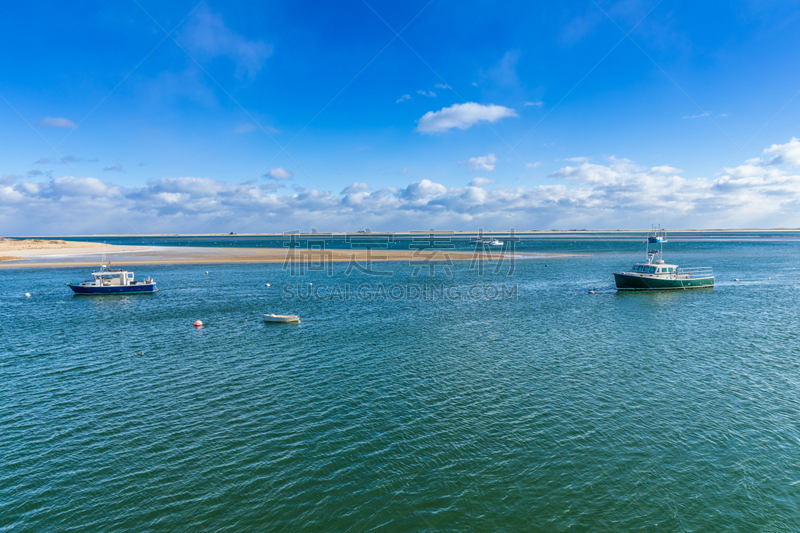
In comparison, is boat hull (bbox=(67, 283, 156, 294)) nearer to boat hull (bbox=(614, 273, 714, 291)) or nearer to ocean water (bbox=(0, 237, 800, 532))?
ocean water (bbox=(0, 237, 800, 532))

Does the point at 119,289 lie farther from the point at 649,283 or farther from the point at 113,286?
the point at 649,283

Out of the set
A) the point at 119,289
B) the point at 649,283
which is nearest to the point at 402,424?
the point at 649,283

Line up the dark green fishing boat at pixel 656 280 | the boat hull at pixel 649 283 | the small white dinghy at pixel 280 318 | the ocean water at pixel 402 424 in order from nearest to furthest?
the ocean water at pixel 402 424
the small white dinghy at pixel 280 318
the boat hull at pixel 649 283
the dark green fishing boat at pixel 656 280

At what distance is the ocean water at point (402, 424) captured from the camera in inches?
658

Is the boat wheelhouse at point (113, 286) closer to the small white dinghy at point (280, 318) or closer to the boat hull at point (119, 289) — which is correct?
the boat hull at point (119, 289)

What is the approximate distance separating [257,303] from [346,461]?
4455 cm

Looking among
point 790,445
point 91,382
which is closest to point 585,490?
point 790,445

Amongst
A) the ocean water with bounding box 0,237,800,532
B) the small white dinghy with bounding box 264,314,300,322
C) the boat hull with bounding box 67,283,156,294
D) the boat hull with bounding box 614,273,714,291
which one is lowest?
the ocean water with bounding box 0,237,800,532

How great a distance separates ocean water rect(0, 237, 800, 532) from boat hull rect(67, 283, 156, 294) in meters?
21.2

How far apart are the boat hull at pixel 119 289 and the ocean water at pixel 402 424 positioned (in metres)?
21.2

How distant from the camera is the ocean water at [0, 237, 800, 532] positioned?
16.7 m

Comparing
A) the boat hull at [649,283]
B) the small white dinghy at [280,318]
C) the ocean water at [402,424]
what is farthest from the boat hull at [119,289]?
the boat hull at [649,283]

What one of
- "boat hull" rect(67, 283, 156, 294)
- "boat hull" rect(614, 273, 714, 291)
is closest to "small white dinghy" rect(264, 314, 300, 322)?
"boat hull" rect(67, 283, 156, 294)

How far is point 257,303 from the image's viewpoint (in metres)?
60.3
